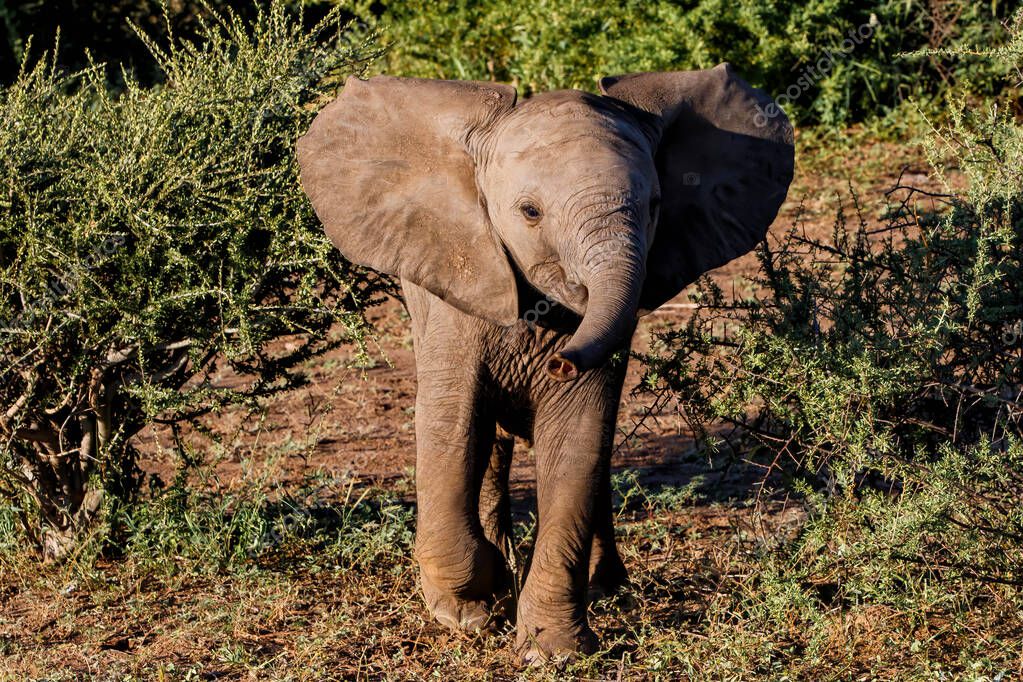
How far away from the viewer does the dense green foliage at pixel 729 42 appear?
433 inches

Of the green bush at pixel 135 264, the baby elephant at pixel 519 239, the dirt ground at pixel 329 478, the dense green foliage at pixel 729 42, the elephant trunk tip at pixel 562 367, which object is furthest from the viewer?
the dense green foliage at pixel 729 42

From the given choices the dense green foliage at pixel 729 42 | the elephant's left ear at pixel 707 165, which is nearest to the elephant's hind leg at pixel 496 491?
the elephant's left ear at pixel 707 165

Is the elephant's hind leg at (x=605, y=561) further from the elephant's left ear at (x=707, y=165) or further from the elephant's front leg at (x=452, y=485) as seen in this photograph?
the elephant's left ear at (x=707, y=165)

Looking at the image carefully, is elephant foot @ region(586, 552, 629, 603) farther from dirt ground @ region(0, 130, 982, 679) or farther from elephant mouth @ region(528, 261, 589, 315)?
elephant mouth @ region(528, 261, 589, 315)

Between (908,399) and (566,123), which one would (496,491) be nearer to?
(908,399)

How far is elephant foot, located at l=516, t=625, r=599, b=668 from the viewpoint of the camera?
487cm

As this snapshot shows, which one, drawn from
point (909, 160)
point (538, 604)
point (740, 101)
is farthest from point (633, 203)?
point (909, 160)

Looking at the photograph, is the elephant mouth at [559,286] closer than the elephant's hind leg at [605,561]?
Yes

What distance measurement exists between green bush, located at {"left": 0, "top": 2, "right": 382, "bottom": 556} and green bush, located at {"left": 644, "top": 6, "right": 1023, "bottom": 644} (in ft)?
5.20

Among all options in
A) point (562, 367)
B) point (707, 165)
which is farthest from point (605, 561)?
point (562, 367)

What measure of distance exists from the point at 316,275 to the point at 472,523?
1434mm

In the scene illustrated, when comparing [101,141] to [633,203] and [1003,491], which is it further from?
[1003,491]

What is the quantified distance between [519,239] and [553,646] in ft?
4.47

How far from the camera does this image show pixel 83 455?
19.1ft
